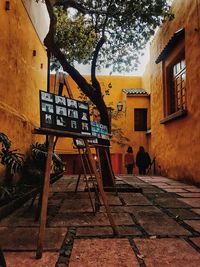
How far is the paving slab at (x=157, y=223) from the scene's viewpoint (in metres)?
2.50

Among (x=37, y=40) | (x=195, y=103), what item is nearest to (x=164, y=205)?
(x=195, y=103)

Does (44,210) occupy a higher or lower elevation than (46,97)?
lower

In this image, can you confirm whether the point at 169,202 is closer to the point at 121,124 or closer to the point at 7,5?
the point at 7,5

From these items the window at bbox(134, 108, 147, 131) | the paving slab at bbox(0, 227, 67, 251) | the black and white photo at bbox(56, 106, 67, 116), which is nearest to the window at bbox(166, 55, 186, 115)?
the black and white photo at bbox(56, 106, 67, 116)

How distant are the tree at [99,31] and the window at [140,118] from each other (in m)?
6.21

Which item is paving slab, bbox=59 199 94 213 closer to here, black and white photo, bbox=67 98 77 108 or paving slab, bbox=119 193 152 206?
paving slab, bbox=119 193 152 206

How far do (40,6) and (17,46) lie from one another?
3217mm

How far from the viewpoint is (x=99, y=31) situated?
804 centimetres

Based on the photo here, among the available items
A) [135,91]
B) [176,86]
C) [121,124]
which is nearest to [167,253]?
[176,86]

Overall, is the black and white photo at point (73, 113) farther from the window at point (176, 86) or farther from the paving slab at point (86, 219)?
the window at point (176, 86)

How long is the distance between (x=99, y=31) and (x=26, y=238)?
683 centimetres

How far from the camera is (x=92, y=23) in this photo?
320 inches

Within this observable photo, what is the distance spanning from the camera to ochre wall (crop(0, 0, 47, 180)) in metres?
4.80

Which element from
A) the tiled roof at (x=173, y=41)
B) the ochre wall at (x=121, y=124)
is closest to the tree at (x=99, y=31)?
the tiled roof at (x=173, y=41)
